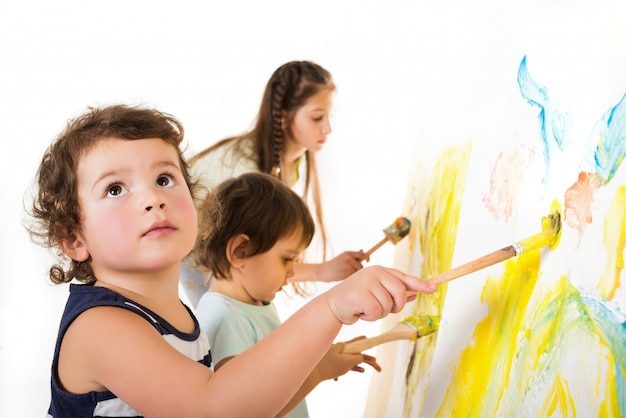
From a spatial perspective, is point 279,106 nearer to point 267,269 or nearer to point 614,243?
point 267,269

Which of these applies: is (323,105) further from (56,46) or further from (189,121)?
(56,46)

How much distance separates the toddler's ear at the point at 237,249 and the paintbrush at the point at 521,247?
0.55 meters

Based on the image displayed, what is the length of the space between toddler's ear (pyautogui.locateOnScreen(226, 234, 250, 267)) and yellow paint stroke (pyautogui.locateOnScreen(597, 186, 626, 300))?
28.4 inches

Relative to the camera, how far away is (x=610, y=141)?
0.72 m

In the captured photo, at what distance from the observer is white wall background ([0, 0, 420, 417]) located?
86.4 inches

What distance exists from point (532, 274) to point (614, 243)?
0.57 ft

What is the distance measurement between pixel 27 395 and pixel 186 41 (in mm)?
1237

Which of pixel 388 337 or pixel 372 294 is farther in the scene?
pixel 388 337

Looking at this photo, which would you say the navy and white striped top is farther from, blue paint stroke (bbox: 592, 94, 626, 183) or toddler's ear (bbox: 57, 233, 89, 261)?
blue paint stroke (bbox: 592, 94, 626, 183)

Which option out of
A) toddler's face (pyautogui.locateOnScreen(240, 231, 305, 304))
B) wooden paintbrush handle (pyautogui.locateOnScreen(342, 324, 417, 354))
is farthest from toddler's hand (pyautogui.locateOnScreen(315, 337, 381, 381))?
toddler's face (pyautogui.locateOnScreen(240, 231, 305, 304))

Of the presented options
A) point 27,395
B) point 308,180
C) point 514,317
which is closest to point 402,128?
point 308,180

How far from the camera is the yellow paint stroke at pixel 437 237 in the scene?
3.79ft

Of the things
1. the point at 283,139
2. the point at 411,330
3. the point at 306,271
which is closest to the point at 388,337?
the point at 411,330

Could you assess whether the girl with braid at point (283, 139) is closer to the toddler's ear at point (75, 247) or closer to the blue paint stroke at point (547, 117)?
the toddler's ear at point (75, 247)
